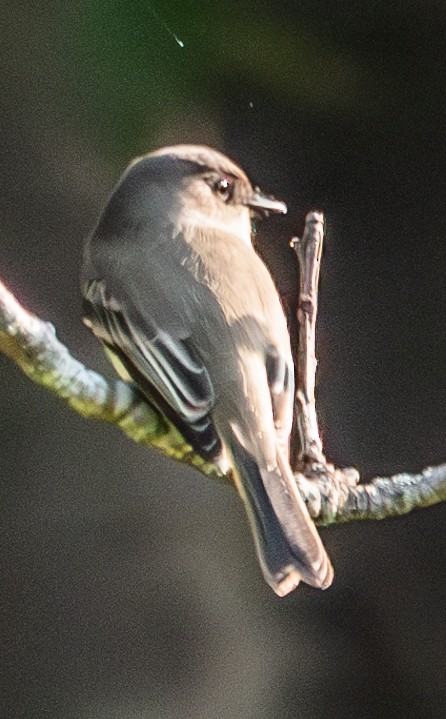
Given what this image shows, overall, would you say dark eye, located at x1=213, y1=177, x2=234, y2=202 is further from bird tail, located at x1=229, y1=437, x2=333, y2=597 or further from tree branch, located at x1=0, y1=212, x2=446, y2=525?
bird tail, located at x1=229, y1=437, x2=333, y2=597

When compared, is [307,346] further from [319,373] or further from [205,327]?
[205,327]

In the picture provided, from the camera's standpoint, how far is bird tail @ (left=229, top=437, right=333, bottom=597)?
1056 millimetres

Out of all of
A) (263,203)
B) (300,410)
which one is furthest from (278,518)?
(263,203)

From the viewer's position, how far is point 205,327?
1.08 metres

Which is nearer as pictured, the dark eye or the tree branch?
the tree branch

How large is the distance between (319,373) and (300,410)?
6 cm

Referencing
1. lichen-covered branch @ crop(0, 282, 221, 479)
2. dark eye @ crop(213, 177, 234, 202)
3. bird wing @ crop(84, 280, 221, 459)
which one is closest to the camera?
lichen-covered branch @ crop(0, 282, 221, 479)

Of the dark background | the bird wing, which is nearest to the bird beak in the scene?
the dark background

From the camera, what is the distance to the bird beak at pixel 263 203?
120 cm

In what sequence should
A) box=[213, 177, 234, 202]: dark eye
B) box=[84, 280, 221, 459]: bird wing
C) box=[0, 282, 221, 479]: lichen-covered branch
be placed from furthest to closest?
box=[213, 177, 234, 202]: dark eye → box=[84, 280, 221, 459]: bird wing → box=[0, 282, 221, 479]: lichen-covered branch

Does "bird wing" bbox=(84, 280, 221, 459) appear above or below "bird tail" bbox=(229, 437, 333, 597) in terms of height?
above

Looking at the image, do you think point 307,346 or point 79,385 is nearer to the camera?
point 79,385

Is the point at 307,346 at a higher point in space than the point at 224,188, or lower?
lower

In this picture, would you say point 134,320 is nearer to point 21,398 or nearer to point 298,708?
point 21,398
